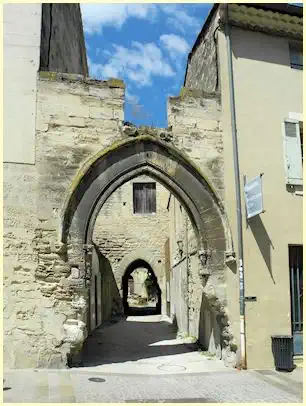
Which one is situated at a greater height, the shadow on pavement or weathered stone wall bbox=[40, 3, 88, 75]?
weathered stone wall bbox=[40, 3, 88, 75]

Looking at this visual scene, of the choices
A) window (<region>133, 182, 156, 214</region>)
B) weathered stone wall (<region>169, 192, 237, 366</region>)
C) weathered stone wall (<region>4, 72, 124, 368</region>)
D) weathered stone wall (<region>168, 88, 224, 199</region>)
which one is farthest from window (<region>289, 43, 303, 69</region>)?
window (<region>133, 182, 156, 214</region>)

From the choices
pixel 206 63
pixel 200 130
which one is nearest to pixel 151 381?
pixel 200 130

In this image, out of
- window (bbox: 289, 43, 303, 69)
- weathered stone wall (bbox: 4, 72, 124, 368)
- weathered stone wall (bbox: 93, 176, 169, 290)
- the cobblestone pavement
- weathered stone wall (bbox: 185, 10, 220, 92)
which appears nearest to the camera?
the cobblestone pavement

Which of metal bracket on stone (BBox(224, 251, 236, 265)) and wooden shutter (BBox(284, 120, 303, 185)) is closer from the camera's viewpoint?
metal bracket on stone (BBox(224, 251, 236, 265))

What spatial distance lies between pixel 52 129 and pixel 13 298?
3.10 metres

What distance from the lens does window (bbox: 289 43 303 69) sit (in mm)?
10219

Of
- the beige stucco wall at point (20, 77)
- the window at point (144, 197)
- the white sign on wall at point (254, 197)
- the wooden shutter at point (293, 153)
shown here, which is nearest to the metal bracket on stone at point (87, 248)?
the beige stucco wall at point (20, 77)

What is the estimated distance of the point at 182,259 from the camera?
1412 centimetres

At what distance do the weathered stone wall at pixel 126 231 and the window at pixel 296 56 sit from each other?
1287 cm

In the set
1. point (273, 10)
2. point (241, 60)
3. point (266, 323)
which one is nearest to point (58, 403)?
point (266, 323)

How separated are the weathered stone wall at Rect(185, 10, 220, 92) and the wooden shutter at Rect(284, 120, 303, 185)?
1785 millimetres

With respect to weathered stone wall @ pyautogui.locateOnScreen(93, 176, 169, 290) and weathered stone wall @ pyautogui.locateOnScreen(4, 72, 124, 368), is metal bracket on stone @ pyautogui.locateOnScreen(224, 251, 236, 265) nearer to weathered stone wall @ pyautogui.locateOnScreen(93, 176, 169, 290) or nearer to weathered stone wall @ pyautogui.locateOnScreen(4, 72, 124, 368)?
weathered stone wall @ pyautogui.locateOnScreen(4, 72, 124, 368)

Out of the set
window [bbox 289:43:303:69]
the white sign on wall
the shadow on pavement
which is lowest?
the shadow on pavement

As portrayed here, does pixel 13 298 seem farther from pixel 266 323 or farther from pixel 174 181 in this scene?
pixel 266 323
